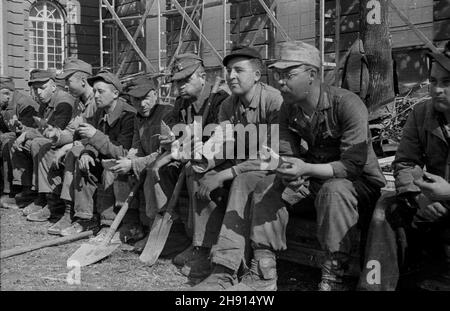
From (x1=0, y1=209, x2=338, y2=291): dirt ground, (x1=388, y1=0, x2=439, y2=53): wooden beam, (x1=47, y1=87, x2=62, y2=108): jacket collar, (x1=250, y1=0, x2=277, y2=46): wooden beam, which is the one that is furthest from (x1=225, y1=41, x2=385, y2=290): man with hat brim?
(x1=250, y1=0, x2=277, y2=46): wooden beam

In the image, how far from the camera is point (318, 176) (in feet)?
12.0

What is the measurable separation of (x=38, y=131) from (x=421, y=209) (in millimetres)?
5255

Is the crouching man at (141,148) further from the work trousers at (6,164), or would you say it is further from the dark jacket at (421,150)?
the work trousers at (6,164)

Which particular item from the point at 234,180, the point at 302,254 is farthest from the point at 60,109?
the point at 302,254

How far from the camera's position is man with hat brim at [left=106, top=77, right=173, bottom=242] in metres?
5.41

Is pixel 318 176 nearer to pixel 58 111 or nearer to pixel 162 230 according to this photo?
pixel 162 230

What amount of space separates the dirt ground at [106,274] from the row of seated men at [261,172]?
0.19m

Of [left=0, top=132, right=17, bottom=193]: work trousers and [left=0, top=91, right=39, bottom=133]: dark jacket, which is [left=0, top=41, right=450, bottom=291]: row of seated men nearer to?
[left=0, top=132, right=17, bottom=193]: work trousers

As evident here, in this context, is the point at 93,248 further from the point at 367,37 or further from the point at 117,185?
the point at 367,37

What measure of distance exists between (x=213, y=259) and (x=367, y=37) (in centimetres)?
515

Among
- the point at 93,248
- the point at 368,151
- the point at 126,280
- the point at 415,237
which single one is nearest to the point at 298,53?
the point at 368,151

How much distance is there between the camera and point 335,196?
3.46 meters

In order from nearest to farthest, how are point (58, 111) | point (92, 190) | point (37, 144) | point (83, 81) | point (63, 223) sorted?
1. point (92, 190)
2. point (63, 223)
3. point (83, 81)
4. point (37, 144)
5. point (58, 111)

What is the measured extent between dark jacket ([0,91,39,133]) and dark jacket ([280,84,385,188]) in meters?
4.83
